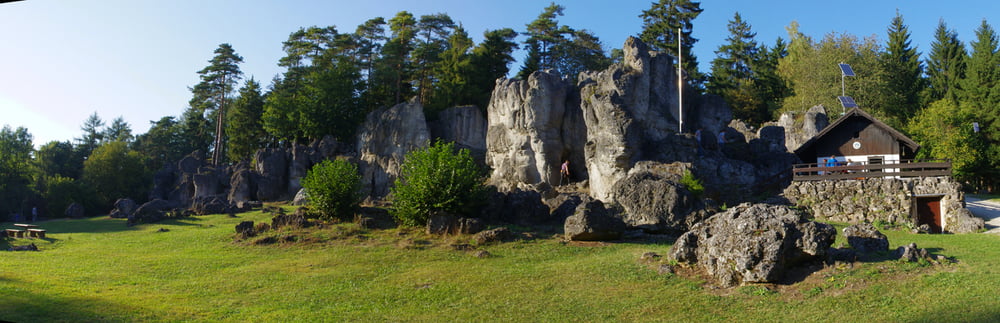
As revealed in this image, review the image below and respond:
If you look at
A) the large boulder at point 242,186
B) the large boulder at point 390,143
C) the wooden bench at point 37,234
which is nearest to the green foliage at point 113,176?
the large boulder at point 242,186

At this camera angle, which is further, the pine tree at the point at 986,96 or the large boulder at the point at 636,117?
the pine tree at the point at 986,96

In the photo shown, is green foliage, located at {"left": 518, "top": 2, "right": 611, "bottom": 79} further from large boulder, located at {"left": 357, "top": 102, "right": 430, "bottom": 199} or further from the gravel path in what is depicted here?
the gravel path

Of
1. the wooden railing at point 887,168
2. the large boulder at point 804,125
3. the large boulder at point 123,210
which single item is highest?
the large boulder at point 804,125

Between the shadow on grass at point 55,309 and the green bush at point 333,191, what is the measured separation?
11805mm

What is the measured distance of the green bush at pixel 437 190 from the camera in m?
22.6

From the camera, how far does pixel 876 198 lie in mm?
24766

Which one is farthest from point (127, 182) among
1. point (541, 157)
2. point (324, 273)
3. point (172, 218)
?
point (324, 273)

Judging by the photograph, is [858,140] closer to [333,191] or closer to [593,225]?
[593,225]

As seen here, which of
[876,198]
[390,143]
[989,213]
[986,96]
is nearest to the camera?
[876,198]

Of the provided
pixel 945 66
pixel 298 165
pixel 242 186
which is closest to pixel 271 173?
pixel 298 165

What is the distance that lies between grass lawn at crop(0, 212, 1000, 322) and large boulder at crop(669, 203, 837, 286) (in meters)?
0.48

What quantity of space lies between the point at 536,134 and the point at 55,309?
30961mm

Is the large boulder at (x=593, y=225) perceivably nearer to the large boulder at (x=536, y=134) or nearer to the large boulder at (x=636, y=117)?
the large boulder at (x=636, y=117)

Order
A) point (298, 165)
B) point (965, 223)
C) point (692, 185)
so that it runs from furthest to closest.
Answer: point (298, 165) < point (692, 185) < point (965, 223)
